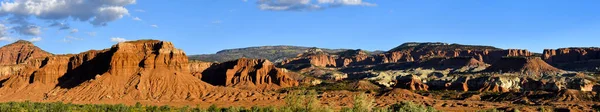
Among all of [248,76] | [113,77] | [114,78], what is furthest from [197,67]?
[114,78]

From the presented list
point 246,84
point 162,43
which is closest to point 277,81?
point 246,84

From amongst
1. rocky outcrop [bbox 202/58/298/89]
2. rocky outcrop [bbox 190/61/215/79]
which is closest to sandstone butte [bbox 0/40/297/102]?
rocky outcrop [bbox 202/58/298/89]

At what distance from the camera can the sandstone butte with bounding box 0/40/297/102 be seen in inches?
4998

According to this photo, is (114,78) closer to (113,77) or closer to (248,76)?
(113,77)

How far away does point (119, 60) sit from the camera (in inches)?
5300

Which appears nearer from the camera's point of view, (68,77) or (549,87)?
(68,77)

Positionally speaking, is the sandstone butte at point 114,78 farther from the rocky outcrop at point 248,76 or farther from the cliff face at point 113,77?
the rocky outcrop at point 248,76

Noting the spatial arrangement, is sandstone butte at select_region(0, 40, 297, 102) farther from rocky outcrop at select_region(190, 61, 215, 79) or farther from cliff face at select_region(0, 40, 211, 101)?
rocky outcrop at select_region(190, 61, 215, 79)

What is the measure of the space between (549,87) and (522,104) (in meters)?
46.6

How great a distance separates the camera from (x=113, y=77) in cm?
13288

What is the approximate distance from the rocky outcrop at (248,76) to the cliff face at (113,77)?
2785 cm

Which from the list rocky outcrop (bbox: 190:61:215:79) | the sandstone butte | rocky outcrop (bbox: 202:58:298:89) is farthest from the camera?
rocky outcrop (bbox: 190:61:215:79)

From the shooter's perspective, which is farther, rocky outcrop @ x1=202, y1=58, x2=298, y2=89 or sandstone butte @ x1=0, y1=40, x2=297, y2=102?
rocky outcrop @ x1=202, y1=58, x2=298, y2=89

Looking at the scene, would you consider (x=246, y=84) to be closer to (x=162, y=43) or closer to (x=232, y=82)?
(x=232, y=82)
